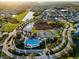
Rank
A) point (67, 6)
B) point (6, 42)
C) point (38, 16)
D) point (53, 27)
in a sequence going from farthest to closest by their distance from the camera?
point (67, 6) → point (38, 16) → point (53, 27) → point (6, 42)

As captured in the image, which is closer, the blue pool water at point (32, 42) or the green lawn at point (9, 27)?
the blue pool water at point (32, 42)

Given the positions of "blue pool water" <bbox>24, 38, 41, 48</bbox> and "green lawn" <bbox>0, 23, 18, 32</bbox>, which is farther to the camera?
"green lawn" <bbox>0, 23, 18, 32</bbox>

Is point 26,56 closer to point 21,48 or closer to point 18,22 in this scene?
point 21,48

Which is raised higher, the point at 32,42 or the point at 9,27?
the point at 9,27

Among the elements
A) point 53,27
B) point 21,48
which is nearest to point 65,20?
point 53,27

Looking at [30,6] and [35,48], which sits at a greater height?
[30,6]

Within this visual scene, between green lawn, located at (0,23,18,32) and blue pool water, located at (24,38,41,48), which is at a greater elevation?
green lawn, located at (0,23,18,32)

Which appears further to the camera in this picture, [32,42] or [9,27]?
[9,27]

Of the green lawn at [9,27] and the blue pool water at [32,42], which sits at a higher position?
the green lawn at [9,27]
